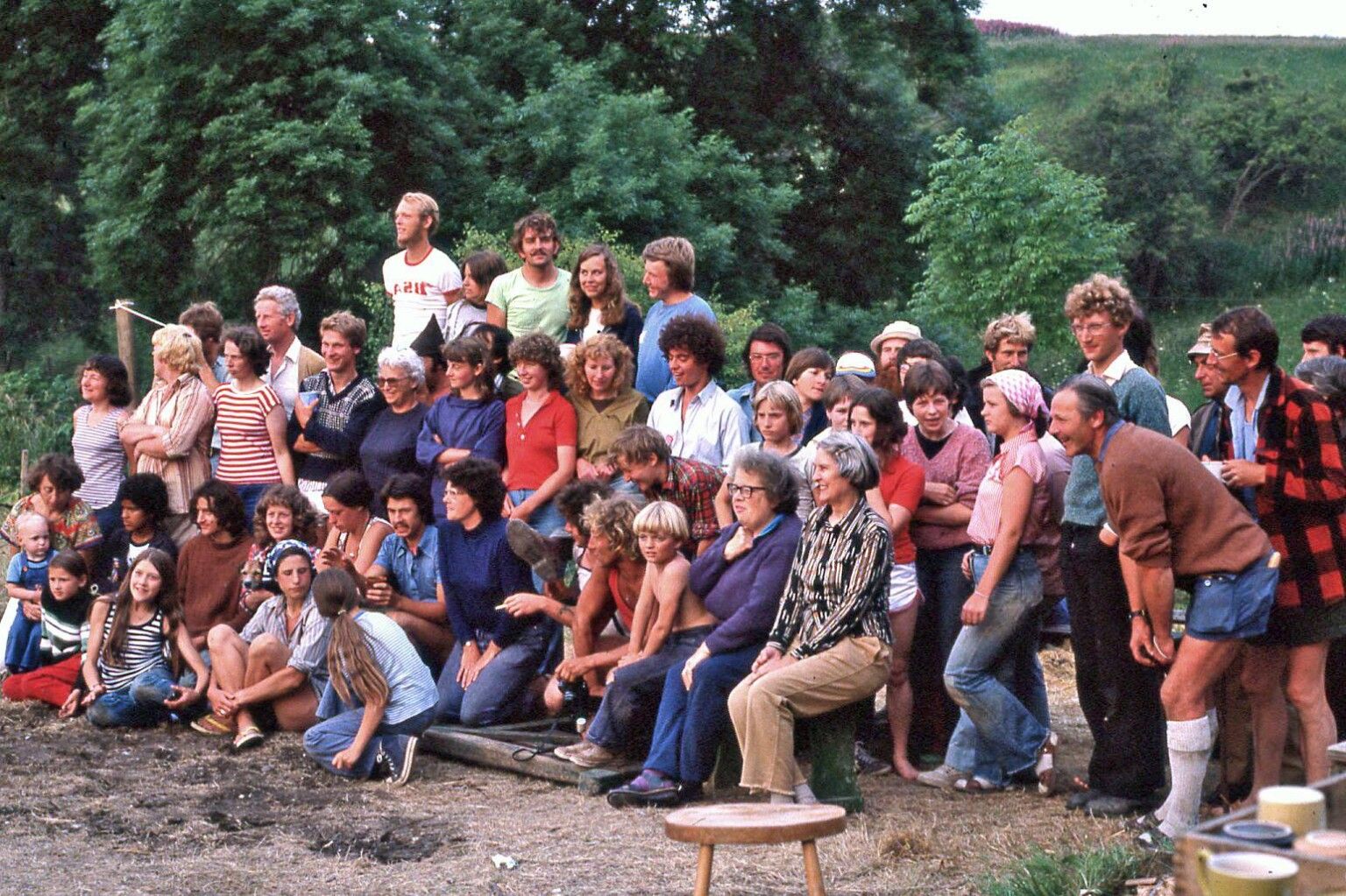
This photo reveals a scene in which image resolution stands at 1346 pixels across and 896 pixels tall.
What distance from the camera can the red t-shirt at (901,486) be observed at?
7.14m

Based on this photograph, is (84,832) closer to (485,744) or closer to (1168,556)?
(485,744)

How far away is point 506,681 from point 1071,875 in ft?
11.0

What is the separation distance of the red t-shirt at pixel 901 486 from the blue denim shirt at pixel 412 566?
249 centimetres

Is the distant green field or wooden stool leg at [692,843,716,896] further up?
the distant green field

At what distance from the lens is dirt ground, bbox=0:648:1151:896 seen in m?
6.03

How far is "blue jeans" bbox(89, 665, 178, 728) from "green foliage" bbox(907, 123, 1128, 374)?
15.2 meters

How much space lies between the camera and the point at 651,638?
7254mm

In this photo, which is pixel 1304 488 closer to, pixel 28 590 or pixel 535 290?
pixel 535 290

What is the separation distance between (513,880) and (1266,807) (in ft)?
13.0

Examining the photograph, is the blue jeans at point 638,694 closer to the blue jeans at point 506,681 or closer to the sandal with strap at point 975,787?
the blue jeans at point 506,681

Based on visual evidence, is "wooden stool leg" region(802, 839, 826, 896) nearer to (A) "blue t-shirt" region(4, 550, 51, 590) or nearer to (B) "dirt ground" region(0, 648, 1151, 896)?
(B) "dirt ground" region(0, 648, 1151, 896)

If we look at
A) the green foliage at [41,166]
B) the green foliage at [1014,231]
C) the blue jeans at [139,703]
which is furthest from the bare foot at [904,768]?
the green foliage at [41,166]

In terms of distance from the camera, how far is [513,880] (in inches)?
238

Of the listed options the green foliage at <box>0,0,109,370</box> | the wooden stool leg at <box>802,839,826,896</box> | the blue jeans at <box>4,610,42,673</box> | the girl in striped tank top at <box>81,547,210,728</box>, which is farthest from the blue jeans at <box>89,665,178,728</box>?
the green foliage at <box>0,0,109,370</box>
